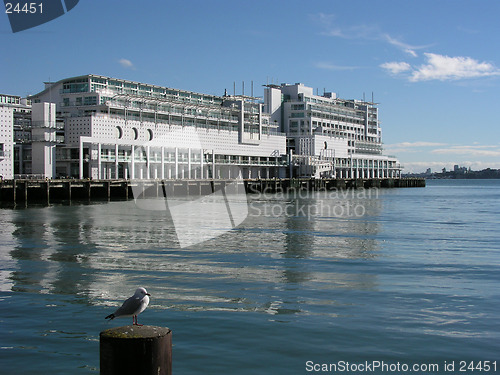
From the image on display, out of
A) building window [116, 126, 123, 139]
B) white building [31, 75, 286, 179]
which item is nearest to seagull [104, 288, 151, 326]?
white building [31, 75, 286, 179]

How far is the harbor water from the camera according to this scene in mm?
9430

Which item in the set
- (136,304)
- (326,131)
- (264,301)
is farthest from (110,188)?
(326,131)

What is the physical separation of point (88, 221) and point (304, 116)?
92.8 meters

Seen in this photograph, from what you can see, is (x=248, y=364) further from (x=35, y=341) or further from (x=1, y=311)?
(x=1, y=311)

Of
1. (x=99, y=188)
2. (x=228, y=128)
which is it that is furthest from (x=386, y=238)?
(x=228, y=128)

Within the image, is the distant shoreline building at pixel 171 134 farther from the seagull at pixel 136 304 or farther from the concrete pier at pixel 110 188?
the seagull at pixel 136 304

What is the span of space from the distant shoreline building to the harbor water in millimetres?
43603

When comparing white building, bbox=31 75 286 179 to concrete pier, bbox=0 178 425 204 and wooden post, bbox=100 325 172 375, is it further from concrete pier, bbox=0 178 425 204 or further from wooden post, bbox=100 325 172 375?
wooden post, bbox=100 325 172 375

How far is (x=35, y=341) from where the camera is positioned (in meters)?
10.0

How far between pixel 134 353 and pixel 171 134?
77938 millimetres

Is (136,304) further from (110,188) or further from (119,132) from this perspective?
(119,132)

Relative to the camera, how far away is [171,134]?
8275cm

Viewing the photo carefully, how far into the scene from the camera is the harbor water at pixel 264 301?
9.43m

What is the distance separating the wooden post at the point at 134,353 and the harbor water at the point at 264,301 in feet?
9.36
